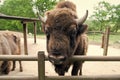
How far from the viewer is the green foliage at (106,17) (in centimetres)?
4053

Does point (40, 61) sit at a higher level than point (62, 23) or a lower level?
lower

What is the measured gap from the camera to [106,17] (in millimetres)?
42250

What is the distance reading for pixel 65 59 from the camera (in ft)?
12.5

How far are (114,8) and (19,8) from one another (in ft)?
49.6

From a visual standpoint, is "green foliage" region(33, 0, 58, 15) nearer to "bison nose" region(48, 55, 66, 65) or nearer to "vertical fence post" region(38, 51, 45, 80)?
"bison nose" region(48, 55, 66, 65)

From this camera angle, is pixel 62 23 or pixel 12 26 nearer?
pixel 62 23

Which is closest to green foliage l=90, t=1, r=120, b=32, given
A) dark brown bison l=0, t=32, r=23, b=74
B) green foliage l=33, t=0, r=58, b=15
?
green foliage l=33, t=0, r=58, b=15

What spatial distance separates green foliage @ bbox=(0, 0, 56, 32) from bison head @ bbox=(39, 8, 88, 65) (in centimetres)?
3376

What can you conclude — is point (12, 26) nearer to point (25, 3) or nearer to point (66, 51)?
point (25, 3)

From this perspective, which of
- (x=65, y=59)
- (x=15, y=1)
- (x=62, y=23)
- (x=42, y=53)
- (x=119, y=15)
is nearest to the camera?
(x=42, y=53)

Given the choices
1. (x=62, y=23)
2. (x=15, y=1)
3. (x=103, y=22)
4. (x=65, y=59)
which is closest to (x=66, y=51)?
(x=65, y=59)

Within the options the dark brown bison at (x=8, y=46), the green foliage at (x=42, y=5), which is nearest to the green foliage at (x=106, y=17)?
the green foliage at (x=42, y=5)

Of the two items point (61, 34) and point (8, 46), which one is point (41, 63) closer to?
point (61, 34)

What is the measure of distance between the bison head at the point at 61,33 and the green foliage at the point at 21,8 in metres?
33.8
